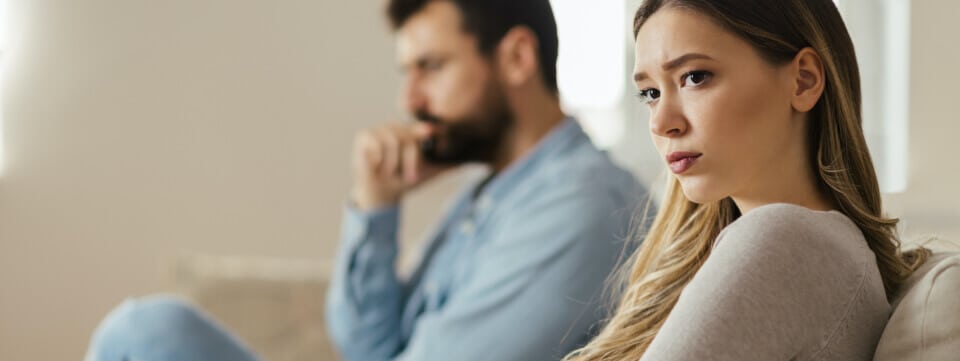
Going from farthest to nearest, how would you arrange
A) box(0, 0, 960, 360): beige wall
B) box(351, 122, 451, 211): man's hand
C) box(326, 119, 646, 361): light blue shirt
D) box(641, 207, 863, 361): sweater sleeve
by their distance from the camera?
1. box(0, 0, 960, 360): beige wall
2. box(351, 122, 451, 211): man's hand
3. box(326, 119, 646, 361): light blue shirt
4. box(641, 207, 863, 361): sweater sleeve

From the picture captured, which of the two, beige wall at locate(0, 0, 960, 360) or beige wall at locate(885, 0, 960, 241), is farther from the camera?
beige wall at locate(0, 0, 960, 360)

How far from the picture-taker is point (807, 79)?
859 millimetres

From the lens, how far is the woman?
75cm

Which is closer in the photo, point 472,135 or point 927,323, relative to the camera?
point 927,323

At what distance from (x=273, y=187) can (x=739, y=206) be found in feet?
8.57

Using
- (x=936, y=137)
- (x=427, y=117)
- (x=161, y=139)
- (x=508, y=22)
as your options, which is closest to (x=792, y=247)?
(x=936, y=137)

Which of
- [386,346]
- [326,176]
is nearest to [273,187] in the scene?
[326,176]

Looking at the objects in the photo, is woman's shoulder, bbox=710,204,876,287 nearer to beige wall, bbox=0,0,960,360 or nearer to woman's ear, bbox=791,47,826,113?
woman's ear, bbox=791,47,826,113

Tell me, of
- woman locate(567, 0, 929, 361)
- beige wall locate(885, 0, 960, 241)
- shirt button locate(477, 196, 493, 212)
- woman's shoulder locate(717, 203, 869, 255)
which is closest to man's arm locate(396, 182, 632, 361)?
shirt button locate(477, 196, 493, 212)

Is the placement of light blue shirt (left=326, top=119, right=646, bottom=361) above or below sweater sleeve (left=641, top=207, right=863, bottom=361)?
below

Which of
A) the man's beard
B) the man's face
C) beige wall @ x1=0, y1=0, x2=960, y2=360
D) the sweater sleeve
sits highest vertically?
the sweater sleeve

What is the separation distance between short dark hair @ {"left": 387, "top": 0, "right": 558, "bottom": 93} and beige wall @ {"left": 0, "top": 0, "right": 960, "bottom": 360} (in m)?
1.02

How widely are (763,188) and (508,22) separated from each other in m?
1.22

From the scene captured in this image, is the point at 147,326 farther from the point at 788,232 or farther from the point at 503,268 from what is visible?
the point at 788,232
